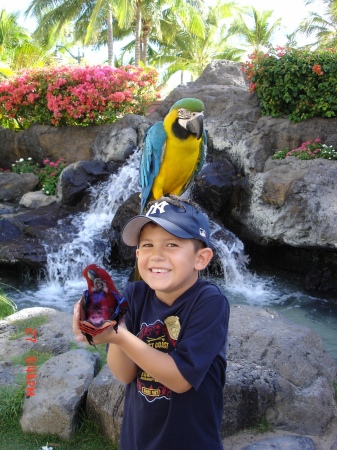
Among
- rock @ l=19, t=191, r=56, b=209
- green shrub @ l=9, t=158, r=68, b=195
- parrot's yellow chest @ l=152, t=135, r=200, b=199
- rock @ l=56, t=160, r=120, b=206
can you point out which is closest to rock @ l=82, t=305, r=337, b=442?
parrot's yellow chest @ l=152, t=135, r=200, b=199

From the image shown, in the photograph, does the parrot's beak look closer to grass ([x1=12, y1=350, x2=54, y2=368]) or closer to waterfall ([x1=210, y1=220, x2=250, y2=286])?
grass ([x1=12, y1=350, x2=54, y2=368])

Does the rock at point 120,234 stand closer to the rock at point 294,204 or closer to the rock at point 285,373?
the rock at point 294,204

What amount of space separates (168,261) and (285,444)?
59.4 inches

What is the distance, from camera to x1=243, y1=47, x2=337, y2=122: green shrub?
22.1 feet

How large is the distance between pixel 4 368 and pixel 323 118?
229 inches

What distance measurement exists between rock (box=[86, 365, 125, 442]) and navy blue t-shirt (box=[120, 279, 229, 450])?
Answer: 1.00 m

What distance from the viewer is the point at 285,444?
2.25 metres

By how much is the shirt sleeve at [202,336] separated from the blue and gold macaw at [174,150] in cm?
159

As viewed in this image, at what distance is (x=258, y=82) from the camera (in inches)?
296

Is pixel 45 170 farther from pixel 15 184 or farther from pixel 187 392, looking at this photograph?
pixel 187 392

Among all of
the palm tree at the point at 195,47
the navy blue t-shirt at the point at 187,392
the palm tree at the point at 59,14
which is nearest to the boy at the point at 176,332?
the navy blue t-shirt at the point at 187,392

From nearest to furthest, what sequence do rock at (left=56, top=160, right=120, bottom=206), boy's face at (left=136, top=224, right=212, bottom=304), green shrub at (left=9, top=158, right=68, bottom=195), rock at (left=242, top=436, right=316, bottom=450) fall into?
boy's face at (left=136, top=224, right=212, bottom=304)
rock at (left=242, top=436, right=316, bottom=450)
rock at (left=56, top=160, right=120, bottom=206)
green shrub at (left=9, top=158, right=68, bottom=195)

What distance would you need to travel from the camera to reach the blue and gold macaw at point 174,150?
105 inches

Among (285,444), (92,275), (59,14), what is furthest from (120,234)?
(59,14)
